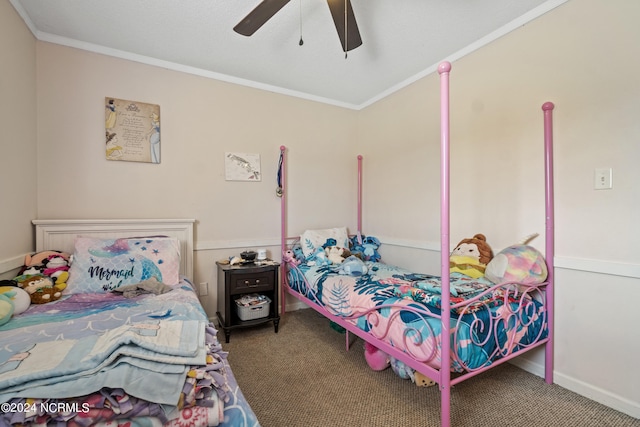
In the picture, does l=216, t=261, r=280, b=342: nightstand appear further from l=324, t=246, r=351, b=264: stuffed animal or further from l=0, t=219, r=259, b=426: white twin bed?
l=0, t=219, r=259, b=426: white twin bed

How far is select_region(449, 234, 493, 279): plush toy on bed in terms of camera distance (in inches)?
82.4

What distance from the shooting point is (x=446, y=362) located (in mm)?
1310

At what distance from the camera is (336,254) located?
9.21 feet

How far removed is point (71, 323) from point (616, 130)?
9.95 feet

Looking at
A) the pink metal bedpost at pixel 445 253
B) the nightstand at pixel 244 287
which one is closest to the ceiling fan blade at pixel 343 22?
the pink metal bedpost at pixel 445 253

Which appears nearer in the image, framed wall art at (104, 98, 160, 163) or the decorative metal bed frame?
the decorative metal bed frame

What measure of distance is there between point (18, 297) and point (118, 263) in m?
0.52

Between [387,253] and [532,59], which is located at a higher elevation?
[532,59]

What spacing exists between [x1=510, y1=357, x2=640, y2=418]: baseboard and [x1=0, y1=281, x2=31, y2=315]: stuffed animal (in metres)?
3.13

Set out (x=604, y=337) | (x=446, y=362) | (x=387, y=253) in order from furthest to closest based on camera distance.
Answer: (x=387, y=253) → (x=604, y=337) → (x=446, y=362)

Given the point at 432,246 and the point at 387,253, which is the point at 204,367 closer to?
the point at 432,246

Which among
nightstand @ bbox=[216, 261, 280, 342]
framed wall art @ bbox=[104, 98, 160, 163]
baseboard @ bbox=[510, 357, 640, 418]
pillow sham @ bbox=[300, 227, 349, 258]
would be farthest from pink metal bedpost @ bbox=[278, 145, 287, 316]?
baseboard @ bbox=[510, 357, 640, 418]

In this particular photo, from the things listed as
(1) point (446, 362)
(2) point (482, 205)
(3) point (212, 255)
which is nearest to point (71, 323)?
(3) point (212, 255)

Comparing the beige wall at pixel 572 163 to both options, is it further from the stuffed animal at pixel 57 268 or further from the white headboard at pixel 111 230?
the stuffed animal at pixel 57 268
